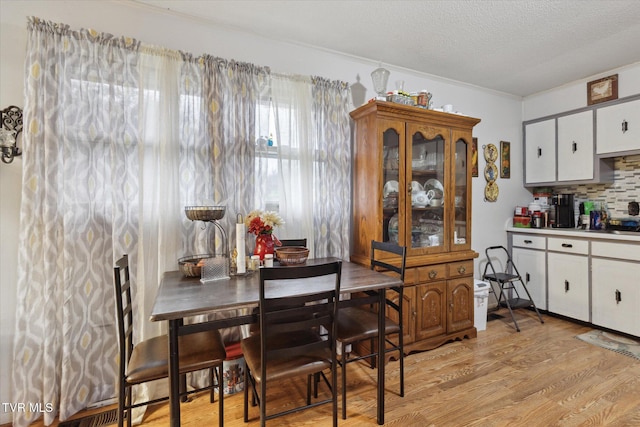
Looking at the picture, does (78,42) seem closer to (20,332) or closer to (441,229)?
(20,332)

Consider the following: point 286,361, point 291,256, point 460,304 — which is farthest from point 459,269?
point 286,361

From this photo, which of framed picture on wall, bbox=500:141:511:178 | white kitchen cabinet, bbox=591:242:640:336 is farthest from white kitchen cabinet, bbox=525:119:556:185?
white kitchen cabinet, bbox=591:242:640:336

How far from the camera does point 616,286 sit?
A: 115 inches

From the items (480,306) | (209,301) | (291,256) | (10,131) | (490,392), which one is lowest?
(490,392)

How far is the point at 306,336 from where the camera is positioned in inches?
70.2

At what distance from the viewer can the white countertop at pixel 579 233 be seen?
279 centimetres

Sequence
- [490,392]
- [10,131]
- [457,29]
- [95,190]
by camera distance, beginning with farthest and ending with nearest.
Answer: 1. [457,29]
2. [490,392]
3. [95,190]
4. [10,131]

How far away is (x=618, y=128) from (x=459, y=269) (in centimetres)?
218

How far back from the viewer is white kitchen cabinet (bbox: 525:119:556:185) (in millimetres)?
3631

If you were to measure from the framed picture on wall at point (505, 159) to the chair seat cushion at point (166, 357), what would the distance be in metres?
3.72

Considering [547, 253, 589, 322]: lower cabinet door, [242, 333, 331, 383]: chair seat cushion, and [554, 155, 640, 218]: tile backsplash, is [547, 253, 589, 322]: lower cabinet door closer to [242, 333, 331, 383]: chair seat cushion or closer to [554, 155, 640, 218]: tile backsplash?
[554, 155, 640, 218]: tile backsplash

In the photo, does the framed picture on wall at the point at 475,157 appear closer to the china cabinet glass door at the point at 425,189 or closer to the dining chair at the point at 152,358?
the china cabinet glass door at the point at 425,189

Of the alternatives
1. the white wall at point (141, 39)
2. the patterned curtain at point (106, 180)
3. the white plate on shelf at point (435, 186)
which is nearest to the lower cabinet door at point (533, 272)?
the white wall at point (141, 39)

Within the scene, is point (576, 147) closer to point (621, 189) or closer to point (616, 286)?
point (621, 189)
